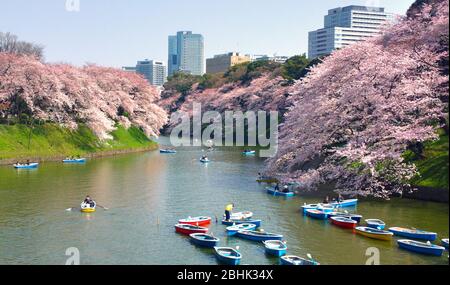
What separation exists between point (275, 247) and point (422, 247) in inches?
285

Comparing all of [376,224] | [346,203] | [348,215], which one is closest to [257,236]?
[348,215]

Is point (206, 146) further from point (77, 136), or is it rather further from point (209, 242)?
point (209, 242)

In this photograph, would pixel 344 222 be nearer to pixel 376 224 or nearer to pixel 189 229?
pixel 376 224

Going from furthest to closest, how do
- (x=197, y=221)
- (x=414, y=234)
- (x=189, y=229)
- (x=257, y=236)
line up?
(x=197, y=221)
(x=189, y=229)
(x=257, y=236)
(x=414, y=234)

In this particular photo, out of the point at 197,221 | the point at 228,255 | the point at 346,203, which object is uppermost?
the point at 346,203

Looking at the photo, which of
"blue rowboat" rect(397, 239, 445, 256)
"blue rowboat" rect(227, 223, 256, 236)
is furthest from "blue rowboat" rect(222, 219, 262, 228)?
"blue rowboat" rect(397, 239, 445, 256)

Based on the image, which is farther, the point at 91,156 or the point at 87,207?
the point at 91,156

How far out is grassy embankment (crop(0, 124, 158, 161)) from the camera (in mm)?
59406

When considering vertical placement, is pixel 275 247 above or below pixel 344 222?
below

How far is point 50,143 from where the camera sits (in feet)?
213

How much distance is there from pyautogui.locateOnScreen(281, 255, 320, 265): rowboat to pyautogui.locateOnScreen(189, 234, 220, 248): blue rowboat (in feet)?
14.3

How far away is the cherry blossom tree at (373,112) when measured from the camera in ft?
118

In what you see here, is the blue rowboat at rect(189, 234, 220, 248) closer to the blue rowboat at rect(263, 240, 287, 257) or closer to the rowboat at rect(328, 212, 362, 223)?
the blue rowboat at rect(263, 240, 287, 257)

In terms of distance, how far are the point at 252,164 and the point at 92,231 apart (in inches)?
1437
